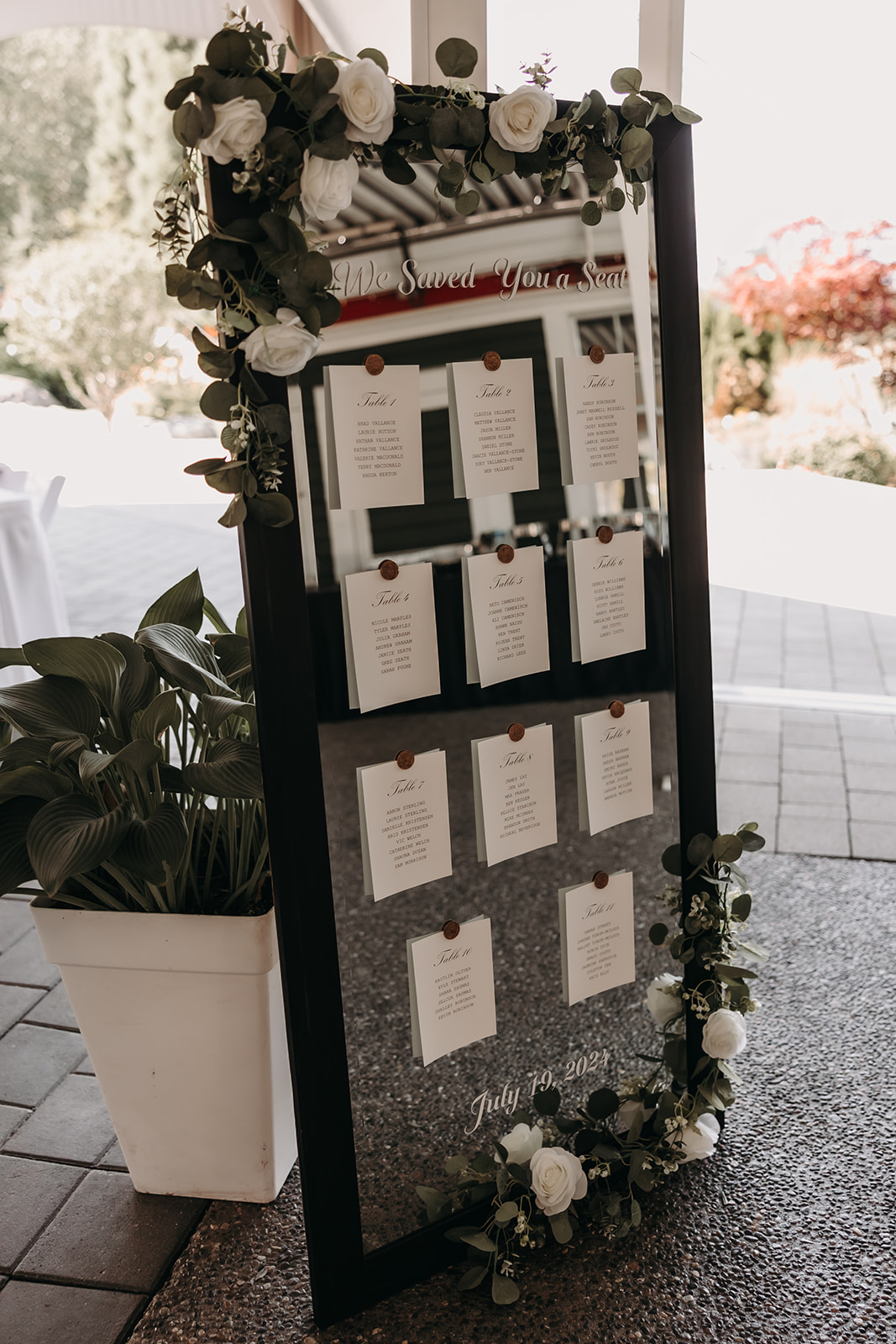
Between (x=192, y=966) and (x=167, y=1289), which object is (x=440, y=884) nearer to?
(x=192, y=966)

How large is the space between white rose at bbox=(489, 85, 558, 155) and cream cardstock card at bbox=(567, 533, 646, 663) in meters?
0.48

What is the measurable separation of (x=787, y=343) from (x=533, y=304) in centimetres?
303

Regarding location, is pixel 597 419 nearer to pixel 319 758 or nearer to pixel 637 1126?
pixel 319 758

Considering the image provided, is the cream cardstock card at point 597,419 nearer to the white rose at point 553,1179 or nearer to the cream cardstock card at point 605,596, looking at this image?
the cream cardstock card at point 605,596

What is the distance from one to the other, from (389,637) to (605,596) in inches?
13.3

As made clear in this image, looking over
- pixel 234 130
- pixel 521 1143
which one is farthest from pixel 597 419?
pixel 521 1143

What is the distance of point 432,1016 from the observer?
4.37ft

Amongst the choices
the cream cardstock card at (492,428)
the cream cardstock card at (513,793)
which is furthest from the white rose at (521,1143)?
the cream cardstock card at (492,428)

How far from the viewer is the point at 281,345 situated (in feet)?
3.27

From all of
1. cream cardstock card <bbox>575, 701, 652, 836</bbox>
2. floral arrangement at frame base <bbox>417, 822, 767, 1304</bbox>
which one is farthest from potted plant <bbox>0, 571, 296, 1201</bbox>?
cream cardstock card <bbox>575, 701, 652, 836</bbox>

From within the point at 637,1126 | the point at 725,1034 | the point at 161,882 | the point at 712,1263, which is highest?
the point at 161,882

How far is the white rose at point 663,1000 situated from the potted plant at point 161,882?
0.57m

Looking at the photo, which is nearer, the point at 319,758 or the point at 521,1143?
the point at 319,758

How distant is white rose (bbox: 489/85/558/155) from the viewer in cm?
112
